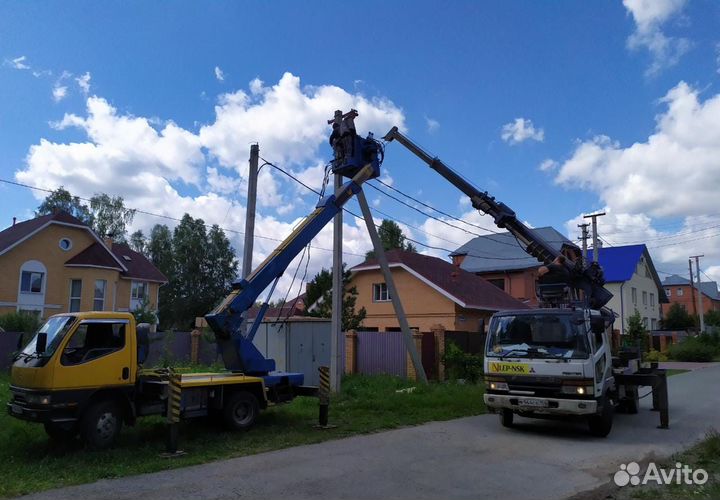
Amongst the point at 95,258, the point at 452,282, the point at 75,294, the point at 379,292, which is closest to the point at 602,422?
the point at 452,282

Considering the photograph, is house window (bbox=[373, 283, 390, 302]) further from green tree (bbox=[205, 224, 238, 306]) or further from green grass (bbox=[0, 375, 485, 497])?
green tree (bbox=[205, 224, 238, 306])

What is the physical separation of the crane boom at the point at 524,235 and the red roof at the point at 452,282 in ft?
35.6

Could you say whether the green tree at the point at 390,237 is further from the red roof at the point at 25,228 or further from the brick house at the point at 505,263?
the red roof at the point at 25,228

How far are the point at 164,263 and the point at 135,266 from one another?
15.7m

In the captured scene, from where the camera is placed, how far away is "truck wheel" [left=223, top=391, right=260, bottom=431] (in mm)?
10164

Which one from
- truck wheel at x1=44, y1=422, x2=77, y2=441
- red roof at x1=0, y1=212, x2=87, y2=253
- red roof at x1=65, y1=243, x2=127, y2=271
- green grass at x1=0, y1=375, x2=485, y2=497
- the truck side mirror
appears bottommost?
green grass at x1=0, y1=375, x2=485, y2=497

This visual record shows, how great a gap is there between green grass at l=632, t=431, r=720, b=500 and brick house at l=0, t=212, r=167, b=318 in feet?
101

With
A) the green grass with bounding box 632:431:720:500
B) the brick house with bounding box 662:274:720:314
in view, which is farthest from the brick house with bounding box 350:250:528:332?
the brick house with bounding box 662:274:720:314

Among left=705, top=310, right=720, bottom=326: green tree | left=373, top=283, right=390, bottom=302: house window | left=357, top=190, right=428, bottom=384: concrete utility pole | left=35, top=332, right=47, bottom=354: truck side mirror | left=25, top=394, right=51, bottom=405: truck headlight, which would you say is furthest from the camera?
left=705, top=310, right=720, bottom=326: green tree

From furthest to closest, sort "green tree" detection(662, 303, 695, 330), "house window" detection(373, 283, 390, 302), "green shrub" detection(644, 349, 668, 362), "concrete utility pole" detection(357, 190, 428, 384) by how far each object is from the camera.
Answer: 1. "green tree" detection(662, 303, 695, 330)
2. "green shrub" detection(644, 349, 668, 362)
3. "house window" detection(373, 283, 390, 302)
4. "concrete utility pole" detection(357, 190, 428, 384)

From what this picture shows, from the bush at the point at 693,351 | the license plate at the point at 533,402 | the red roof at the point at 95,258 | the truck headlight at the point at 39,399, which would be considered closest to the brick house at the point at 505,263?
the bush at the point at 693,351

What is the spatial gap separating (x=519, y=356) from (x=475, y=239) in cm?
3791

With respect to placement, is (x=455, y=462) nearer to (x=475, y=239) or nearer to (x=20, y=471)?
(x=20, y=471)

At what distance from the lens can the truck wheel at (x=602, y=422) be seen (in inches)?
410
